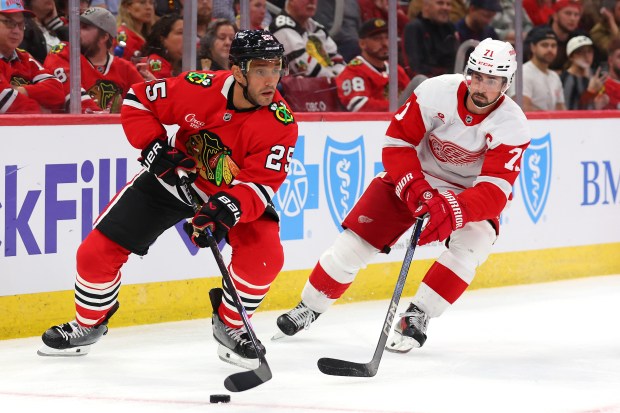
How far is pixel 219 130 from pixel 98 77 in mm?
1129

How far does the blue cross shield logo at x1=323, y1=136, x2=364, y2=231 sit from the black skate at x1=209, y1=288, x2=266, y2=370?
5.26 feet

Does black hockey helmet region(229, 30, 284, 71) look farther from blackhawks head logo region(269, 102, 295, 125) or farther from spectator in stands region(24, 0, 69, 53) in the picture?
spectator in stands region(24, 0, 69, 53)

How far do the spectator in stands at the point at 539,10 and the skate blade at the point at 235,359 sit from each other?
3.25 m

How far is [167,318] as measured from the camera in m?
5.15

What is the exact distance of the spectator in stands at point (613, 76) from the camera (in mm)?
7027

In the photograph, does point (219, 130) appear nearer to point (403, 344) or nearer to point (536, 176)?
point (403, 344)

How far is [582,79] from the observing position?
7004 millimetres

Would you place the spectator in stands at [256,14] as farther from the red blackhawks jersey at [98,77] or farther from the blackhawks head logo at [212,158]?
the blackhawks head logo at [212,158]

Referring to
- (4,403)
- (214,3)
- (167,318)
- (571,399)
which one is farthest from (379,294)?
(4,403)

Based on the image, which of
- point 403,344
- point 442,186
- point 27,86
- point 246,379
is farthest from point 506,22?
point 246,379

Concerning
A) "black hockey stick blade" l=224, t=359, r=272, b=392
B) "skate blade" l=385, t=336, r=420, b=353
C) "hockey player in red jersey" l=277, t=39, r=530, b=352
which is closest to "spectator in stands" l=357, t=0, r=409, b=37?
"hockey player in red jersey" l=277, t=39, r=530, b=352

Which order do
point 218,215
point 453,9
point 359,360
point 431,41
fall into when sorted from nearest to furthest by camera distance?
point 218,215 → point 359,360 → point 431,41 → point 453,9

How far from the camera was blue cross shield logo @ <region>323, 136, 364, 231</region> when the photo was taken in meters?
5.71

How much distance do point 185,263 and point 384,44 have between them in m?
1.56
